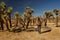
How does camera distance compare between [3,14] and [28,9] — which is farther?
[28,9]

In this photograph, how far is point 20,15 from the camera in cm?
3253

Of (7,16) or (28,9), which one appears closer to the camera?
(7,16)

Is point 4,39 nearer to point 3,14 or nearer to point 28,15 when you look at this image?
point 3,14

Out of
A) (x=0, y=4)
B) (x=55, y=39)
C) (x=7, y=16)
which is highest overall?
(x=0, y=4)

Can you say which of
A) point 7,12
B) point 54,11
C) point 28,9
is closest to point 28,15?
point 28,9

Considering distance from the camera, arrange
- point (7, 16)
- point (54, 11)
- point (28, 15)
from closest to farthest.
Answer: point (7, 16)
point (28, 15)
point (54, 11)

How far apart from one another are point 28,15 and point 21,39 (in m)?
12.5

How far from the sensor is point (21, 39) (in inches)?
719

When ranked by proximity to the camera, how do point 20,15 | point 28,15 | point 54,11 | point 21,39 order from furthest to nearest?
point 54,11, point 20,15, point 28,15, point 21,39

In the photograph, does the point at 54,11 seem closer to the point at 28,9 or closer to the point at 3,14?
the point at 28,9

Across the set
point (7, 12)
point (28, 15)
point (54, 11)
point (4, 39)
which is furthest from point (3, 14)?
point (54, 11)

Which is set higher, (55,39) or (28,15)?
(28,15)

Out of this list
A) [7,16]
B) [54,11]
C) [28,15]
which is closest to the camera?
[7,16]

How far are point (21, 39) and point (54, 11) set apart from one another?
23.7m
